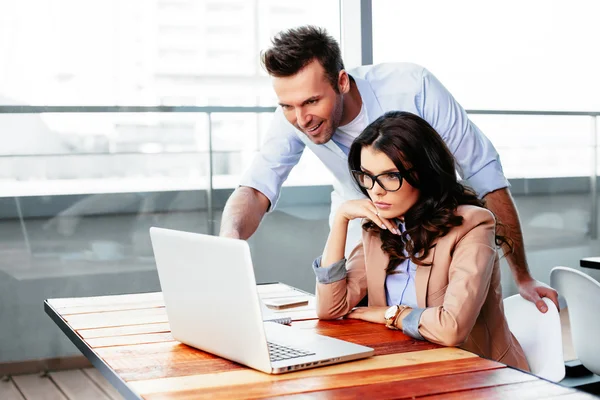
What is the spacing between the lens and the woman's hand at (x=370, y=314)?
1872mm

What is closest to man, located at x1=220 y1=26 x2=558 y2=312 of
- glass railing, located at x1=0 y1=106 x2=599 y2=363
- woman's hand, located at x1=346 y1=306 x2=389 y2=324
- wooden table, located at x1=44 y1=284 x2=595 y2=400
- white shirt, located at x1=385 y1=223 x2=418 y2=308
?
white shirt, located at x1=385 y1=223 x2=418 y2=308

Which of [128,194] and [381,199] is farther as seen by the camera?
[128,194]

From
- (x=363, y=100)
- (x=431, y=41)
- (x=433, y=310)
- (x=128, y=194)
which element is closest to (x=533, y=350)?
(x=433, y=310)

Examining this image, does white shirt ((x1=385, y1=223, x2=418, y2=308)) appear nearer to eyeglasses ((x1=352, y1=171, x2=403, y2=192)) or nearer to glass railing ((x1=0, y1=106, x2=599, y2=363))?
eyeglasses ((x1=352, y1=171, x2=403, y2=192))

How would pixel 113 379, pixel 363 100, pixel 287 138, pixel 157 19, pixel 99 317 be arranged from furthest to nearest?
Result: pixel 157 19
pixel 287 138
pixel 363 100
pixel 99 317
pixel 113 379

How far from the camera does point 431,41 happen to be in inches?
173

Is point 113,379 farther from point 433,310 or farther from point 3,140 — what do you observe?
point 3,140

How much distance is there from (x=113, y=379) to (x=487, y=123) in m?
3.44

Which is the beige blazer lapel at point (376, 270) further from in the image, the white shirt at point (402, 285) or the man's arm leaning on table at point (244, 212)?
the man's arm leaning on table at point (244, 212)

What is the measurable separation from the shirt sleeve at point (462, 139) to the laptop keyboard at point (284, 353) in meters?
1.09

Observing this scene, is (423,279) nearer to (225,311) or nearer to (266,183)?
(225,311)

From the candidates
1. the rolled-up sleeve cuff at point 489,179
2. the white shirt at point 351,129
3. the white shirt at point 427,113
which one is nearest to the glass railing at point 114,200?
the white shirt at point 427,113

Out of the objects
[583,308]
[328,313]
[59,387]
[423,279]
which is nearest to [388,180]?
[423,279]

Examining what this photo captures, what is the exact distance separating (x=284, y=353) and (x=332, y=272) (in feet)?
1.59
